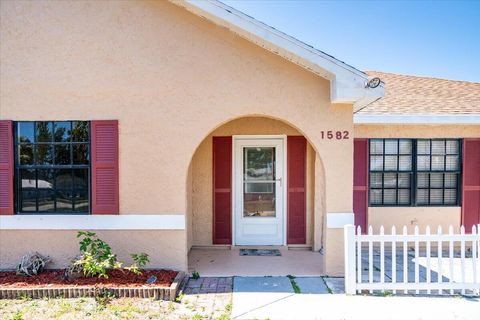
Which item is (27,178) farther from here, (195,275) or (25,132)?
(195,275)

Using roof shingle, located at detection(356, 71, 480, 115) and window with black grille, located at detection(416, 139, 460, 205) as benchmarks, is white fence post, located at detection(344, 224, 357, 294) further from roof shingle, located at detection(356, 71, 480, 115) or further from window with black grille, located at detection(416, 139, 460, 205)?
window with black grille, located at detection(416, 139, 460, 205)

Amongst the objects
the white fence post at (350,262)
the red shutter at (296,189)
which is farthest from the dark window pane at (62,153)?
the white fence post at (350,262)

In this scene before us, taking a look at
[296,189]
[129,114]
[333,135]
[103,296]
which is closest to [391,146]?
[296,189]

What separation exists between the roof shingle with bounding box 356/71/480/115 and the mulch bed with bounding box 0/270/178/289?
587 cm

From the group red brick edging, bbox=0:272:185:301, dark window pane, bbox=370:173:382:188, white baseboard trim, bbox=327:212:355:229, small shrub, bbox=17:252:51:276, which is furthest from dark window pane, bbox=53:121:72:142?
dark window pane, bbox=370:173:382:188

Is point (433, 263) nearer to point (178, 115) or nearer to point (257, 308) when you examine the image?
point (257, 308)

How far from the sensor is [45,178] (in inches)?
239

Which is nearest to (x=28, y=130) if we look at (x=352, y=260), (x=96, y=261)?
(x=96, y=261)

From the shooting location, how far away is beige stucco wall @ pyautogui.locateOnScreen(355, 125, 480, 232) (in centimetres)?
818

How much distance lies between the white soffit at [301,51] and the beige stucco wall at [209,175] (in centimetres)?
238

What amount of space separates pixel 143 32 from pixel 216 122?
2.14 m

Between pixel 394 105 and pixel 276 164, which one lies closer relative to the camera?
pixel 276 164

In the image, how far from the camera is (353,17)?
10172mm

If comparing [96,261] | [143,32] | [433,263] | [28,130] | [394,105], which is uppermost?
[143,32]
